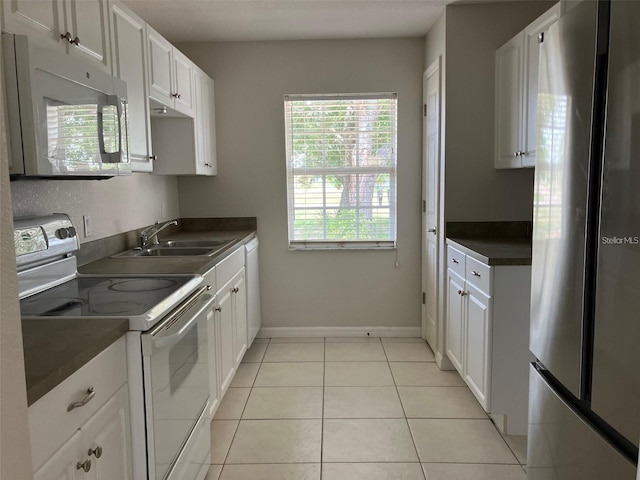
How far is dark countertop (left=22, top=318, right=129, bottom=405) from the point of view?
3.48ft

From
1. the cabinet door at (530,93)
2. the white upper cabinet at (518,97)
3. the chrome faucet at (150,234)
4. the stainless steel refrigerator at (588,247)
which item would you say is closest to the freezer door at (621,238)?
the stainless steel refrigerator at (588,247)

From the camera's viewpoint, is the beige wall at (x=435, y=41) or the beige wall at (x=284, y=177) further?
the beige wall at (x=284, y=177)

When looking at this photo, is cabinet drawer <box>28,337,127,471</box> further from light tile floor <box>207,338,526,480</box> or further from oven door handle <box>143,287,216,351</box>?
light tile floor <box>207,338,526,480</box>

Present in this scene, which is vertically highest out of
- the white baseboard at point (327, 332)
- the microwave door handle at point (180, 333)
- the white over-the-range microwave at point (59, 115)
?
the white over-the-range microwave at point (59, 115)

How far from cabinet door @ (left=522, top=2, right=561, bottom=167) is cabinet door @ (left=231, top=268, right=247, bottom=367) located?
1.88 m

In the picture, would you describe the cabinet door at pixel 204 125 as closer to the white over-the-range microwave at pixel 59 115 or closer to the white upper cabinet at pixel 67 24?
the white upper cabinet at pixel 67 24

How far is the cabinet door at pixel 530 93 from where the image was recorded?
2637 mm

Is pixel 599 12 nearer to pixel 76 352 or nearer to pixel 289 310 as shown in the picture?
pixel 76 352

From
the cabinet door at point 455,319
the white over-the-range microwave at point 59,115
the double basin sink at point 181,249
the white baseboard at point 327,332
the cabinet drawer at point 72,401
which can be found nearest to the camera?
the cabinet drawer at point 72,401

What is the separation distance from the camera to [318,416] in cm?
280

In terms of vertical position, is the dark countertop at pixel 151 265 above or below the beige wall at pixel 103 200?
below

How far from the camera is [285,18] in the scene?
3.38 meters

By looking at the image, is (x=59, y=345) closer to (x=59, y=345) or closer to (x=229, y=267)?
(x=59, y=345)

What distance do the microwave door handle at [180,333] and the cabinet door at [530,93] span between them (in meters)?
1.87
